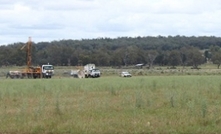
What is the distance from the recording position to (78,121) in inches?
554

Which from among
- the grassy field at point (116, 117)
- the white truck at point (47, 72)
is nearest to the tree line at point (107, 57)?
the white truck at point (47, 72)

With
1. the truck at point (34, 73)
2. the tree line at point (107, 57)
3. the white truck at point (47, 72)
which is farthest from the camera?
the tree line at point (107, 57)

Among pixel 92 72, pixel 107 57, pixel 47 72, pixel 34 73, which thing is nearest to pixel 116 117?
pixel 92 72

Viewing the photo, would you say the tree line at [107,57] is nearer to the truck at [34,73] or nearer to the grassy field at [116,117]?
the truck at [34,73]

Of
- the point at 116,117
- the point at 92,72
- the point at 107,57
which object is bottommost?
the point at 116,117

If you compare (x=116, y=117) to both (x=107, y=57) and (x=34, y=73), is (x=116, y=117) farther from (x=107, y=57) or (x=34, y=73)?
(x=107, y=57)

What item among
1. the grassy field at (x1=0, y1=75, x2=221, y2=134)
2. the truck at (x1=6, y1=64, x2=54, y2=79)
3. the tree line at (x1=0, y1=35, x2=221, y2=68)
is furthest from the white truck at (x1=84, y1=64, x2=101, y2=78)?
the grassy field at (x1=0, y1=75, x2=221, y2=134)

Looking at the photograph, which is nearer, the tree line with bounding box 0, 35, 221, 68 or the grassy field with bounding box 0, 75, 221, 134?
the grassy field with bounding box 0, 75, 221, 134

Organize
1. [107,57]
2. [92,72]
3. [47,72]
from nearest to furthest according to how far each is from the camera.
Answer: [92,72]
[47,72]
[107,57]

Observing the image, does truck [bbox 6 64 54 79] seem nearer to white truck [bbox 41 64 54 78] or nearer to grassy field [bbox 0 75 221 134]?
white truck [bbox 41 64 54 78]

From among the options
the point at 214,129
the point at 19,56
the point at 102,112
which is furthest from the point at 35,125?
the point at 19,56

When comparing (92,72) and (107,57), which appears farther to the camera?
(107,57)

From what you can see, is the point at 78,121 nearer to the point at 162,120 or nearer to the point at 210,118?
the point at 162,120

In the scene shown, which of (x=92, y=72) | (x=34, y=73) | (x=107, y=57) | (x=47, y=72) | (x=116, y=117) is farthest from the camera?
(x=107, y=57)
